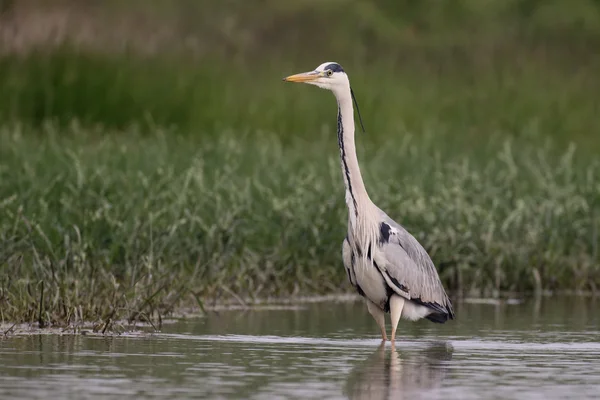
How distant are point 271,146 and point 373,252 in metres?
7.65

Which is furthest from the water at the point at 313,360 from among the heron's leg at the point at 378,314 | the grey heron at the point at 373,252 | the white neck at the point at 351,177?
the white neck at the point at 351,177

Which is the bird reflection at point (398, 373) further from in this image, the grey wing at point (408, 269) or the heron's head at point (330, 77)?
the heron's head at point (330, 77)

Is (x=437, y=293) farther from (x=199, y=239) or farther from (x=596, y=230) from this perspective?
(x=596, y=230)

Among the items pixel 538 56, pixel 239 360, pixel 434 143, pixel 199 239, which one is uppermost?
pixel 538 56

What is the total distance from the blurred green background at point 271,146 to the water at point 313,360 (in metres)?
0.69

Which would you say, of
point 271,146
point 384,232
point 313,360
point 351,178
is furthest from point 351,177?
point 271,146

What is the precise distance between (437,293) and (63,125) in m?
10.8

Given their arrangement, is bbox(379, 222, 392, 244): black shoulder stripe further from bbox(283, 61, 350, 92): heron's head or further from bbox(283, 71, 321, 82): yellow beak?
bbox(283, 71, 321, 82): yellow beak

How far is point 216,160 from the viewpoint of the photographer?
49.8 feet

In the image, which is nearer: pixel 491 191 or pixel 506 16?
pixel 491 191

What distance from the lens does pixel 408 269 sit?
1012 cm

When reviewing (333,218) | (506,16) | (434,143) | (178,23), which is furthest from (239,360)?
(506,16)

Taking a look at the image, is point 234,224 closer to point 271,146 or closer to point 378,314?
point 378,314

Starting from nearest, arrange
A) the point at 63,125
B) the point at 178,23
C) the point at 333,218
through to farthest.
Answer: the point at 333,218 < the point at 63,125 < the point at 178,23
